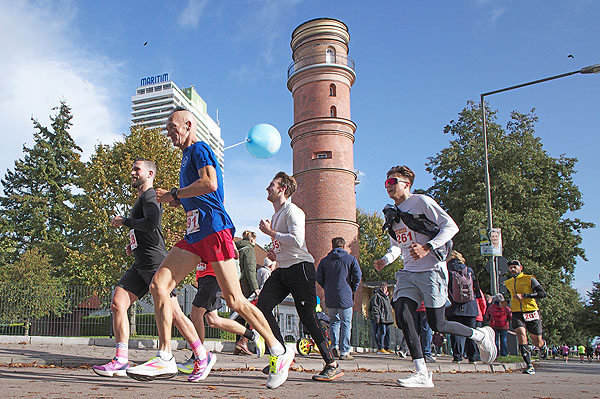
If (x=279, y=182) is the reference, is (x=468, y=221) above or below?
above

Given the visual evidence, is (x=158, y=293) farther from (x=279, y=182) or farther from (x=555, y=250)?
(x=555, y=250)

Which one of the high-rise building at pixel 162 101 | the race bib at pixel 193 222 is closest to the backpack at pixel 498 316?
the race bib at pixel 193 222

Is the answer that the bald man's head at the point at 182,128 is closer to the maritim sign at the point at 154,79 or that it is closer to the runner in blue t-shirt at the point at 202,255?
the runner in blue t-shirt at the point at 202,255

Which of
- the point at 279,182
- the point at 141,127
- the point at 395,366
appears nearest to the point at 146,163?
the point at 279,182

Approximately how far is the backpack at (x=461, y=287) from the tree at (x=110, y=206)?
2058 cm

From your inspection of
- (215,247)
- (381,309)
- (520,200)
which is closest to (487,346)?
(215,247)

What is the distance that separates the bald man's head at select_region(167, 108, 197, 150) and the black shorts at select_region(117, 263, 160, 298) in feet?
4.79

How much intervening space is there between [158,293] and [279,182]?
2.17 metres

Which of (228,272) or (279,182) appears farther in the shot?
(279,182)

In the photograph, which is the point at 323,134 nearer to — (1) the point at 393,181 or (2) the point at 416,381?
(1) the point at 393,181

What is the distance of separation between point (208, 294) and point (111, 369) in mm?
1863

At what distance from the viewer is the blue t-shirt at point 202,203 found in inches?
198

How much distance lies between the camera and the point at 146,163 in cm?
642

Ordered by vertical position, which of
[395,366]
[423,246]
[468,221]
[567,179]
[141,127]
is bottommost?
[395,366]
